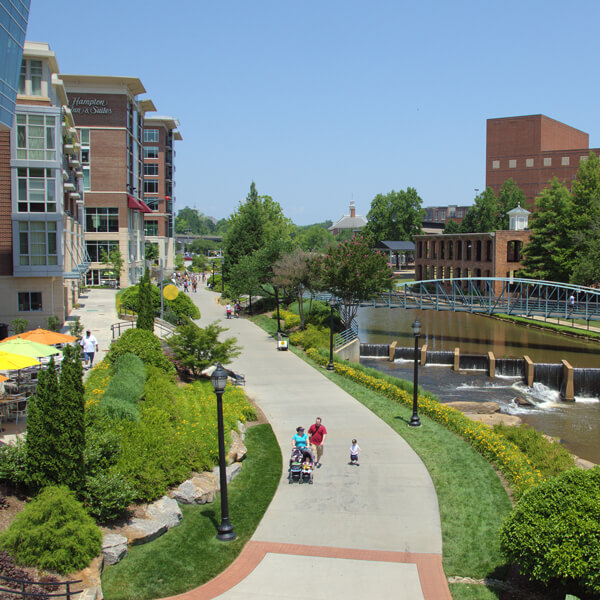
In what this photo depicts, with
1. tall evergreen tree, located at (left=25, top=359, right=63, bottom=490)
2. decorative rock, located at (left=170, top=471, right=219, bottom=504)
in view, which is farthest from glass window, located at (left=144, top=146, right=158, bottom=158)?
tall evergreen tree, located at (left=25, top=359, right=63, bottom=490)

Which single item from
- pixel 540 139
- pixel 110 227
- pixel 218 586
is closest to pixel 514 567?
pixel 218 586

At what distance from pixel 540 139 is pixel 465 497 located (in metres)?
104

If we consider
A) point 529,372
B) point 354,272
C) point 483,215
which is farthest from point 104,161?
point 483,215

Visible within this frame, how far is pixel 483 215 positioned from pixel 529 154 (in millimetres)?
17812

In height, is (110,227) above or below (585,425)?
above

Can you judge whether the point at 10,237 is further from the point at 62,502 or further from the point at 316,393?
the point at 62,502

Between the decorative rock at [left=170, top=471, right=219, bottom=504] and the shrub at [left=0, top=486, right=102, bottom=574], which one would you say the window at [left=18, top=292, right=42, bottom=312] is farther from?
the shrub at [left=0, top=486, right=102, bottom=574]

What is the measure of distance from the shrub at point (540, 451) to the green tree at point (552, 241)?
149ft

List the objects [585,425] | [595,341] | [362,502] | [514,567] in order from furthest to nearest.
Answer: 1. [595,341]
2. [585,425]
3. [362,502]
4. [514,567]

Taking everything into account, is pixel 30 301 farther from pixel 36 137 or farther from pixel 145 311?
pixel 145 311

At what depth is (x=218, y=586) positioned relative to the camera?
36.2 feet

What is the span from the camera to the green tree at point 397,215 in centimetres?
12019

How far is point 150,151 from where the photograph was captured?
8662cm

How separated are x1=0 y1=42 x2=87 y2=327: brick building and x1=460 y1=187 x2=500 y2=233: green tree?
78.2 m
